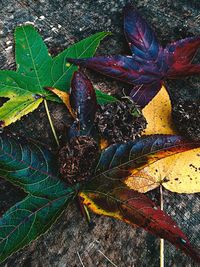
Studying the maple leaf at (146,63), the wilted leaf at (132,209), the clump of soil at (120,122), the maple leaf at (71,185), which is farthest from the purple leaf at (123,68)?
the wilted leaf at (132,209)

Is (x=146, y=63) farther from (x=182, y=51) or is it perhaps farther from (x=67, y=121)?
(x=67, y=121)

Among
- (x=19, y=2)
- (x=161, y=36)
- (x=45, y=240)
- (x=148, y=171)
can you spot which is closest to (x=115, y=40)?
(x=161, y=36)

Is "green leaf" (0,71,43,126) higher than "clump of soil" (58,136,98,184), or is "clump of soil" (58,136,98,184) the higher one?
"green leaf" (0,71,43,126)

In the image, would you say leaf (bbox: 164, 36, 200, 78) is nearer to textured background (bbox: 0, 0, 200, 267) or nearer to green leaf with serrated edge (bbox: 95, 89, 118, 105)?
textured background (bbox: 0, 0, 200, 267)

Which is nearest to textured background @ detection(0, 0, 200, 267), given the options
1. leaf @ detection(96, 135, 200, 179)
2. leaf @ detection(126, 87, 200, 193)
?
leaf @ detection(126, 87, 200, 193)

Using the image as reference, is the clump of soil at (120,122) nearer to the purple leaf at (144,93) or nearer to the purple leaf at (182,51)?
the purple leaf at (144,93)

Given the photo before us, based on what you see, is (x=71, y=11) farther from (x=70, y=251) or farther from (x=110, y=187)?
(x=70, y=251)
